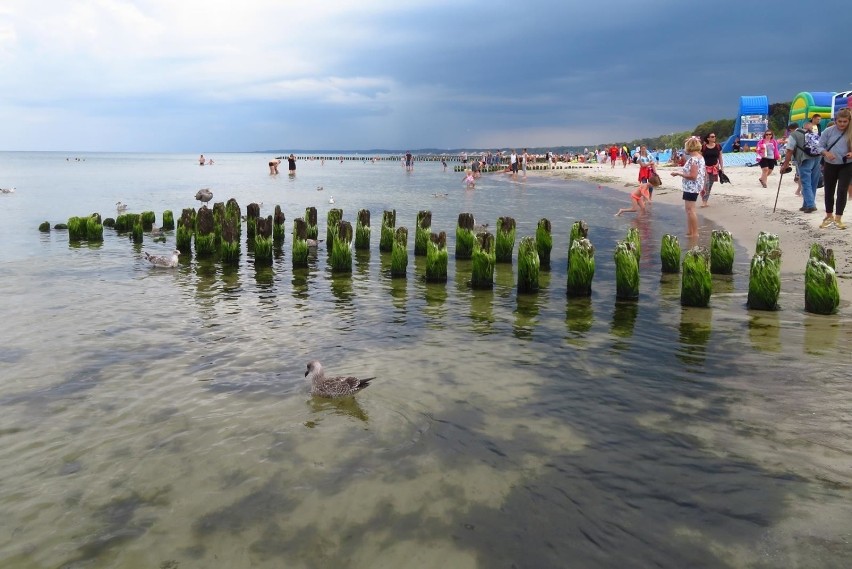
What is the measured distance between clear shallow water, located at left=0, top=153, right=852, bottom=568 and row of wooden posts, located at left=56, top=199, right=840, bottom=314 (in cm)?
53

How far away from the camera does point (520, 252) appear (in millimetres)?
13148

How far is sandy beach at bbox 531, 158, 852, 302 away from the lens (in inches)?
546

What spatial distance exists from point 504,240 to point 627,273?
4868 mm

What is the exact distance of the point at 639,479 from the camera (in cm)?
570

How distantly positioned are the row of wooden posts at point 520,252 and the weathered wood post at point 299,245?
1.2 inches

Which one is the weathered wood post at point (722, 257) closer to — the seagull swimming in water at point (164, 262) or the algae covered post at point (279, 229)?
the algae covered post at point (279, 229)

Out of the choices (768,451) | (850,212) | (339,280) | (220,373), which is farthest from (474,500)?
(850,212)

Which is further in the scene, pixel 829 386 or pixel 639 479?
pixel 829 386

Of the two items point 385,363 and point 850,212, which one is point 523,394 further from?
point 850,212

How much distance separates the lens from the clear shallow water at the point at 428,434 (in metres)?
4.88

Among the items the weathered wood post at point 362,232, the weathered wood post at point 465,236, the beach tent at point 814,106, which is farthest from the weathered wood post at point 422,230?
the beach tent at point 814,106

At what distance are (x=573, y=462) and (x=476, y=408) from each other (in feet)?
5.43

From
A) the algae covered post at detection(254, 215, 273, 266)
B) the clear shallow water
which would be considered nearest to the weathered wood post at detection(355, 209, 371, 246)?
the algae covered post at detection(254, 215, 273, 266)

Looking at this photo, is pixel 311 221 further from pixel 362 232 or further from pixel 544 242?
pixel 544 242
